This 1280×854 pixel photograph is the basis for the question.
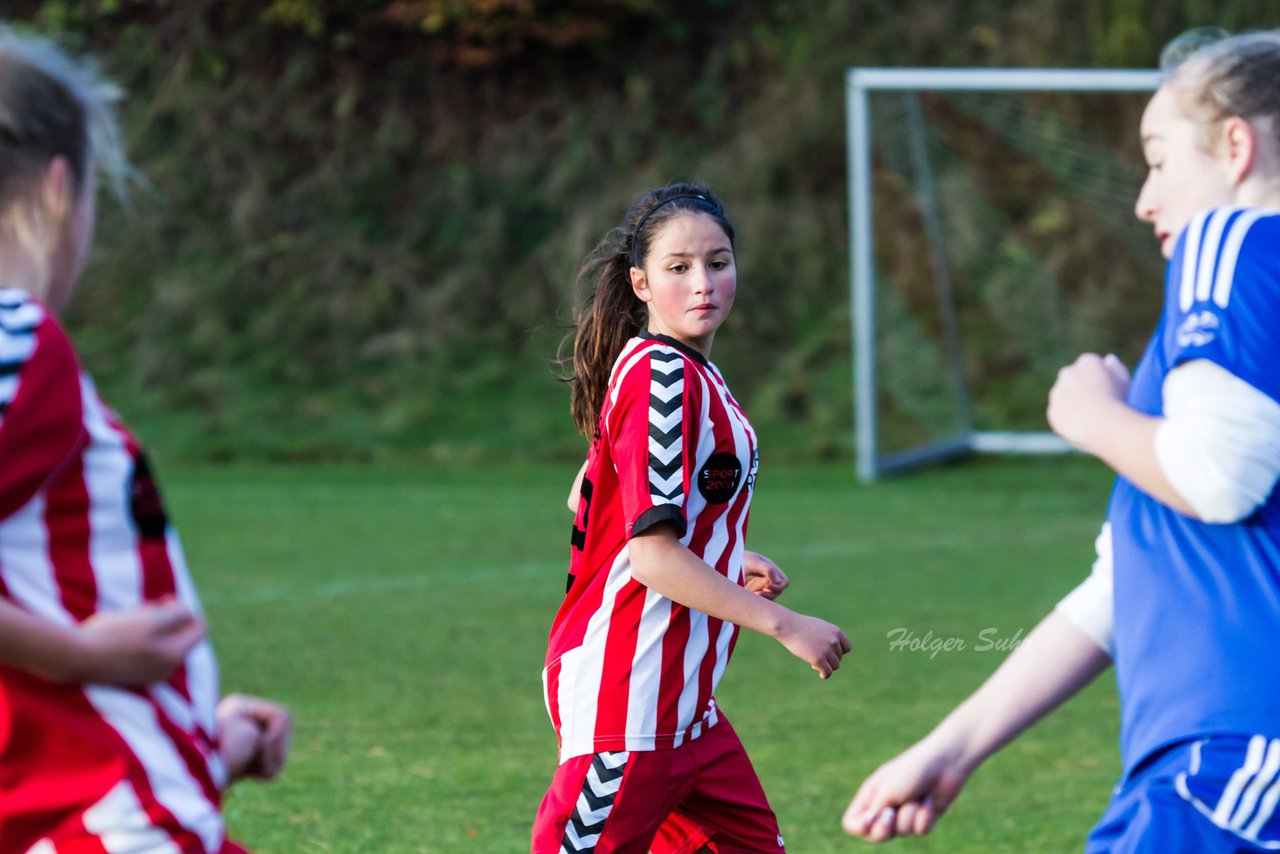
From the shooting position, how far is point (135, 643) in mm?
1780

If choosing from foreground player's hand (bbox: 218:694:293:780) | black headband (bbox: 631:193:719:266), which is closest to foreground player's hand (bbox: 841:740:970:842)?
foreground player's hand (bbox: 218:694:293:780)

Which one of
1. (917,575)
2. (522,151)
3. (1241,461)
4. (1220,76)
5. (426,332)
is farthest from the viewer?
(522,151)

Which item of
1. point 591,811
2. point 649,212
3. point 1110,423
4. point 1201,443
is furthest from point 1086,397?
point 649,212

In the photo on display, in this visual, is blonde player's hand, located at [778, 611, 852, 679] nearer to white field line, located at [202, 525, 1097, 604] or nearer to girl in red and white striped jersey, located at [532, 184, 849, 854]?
girl in red and white striped jersey, located at [532, 184, 849, 854]

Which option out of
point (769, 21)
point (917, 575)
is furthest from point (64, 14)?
point (917, 575)

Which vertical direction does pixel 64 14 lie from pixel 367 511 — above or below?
above

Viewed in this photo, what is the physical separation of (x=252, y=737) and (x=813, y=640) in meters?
1.02

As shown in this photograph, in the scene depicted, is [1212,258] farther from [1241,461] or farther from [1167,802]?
[1167,802]

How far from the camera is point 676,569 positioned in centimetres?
285

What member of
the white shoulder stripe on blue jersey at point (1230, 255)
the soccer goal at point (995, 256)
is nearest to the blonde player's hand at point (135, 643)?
the white shoulder stripe on blue jersey at point (1230, 255)

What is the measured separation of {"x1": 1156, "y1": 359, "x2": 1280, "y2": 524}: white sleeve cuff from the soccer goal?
430 inches

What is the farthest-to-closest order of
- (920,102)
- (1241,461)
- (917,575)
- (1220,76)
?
(920,102) < (917,575) < (1220,76) < (1241,461)

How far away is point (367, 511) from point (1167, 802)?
9.16 m

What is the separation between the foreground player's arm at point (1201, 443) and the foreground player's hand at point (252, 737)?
100 centimetres
